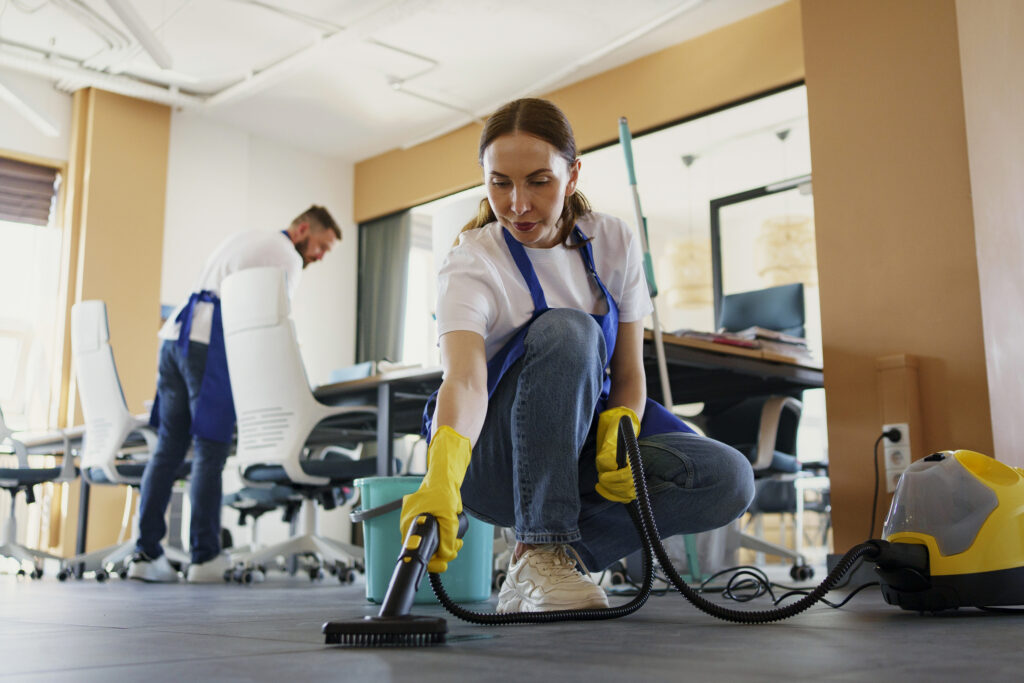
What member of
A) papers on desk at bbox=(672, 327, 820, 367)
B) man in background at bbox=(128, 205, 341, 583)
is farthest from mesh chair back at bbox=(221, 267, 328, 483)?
papers on desk at bbox=(672, 327, 820, 367)

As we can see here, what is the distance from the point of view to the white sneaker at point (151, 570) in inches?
128

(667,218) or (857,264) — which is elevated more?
(667,218)

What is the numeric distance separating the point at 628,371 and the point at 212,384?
2.13 m

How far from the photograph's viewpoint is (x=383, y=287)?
706cm

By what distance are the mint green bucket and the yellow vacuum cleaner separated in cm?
87

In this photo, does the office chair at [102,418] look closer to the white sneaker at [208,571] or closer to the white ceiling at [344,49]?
the white sneaker at [208,571]

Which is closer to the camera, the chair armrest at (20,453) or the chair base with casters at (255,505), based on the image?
the chair base with casters at (255,505)

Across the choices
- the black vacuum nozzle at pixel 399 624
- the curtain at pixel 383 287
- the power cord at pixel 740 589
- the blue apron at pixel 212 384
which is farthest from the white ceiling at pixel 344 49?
the black vacuum nozzle at pixel 399 624

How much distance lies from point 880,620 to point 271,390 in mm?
2246

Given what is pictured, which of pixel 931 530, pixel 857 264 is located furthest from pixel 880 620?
pixel 857 264

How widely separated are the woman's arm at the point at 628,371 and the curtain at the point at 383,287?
5.35 m

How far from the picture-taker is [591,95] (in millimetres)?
5977

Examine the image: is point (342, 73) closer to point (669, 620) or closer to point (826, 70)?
point (826, 70)

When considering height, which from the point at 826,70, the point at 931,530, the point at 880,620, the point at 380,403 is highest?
the point at 826,70
